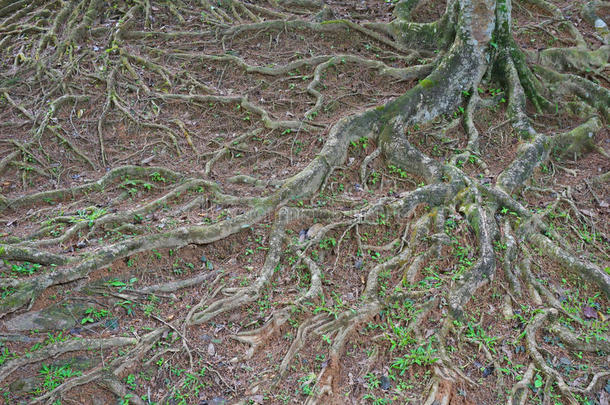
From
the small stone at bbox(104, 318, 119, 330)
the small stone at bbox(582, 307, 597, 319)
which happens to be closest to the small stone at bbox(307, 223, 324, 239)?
the small stone at bbox(104, 318, 119, 330)

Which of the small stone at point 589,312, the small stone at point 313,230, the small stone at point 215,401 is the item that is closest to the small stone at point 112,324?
the small stone at point 215,401

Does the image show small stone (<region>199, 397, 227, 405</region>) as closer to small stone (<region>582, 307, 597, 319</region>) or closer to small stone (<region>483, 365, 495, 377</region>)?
small stone (<region>483, 365, 495, 377</region>)

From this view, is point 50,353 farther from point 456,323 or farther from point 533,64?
point 533,64

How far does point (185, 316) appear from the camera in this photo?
466cm

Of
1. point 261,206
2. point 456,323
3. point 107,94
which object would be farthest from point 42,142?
point 456,323

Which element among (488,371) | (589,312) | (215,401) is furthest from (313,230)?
(589,312)

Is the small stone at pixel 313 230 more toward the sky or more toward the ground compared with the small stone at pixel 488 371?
more toward the sky

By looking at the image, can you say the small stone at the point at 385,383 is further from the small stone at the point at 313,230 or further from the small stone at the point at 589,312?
the small stone at the point at 589,312

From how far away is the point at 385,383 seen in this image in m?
4.28

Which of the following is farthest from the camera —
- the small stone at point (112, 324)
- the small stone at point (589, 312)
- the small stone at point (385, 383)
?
the small stone at point (589, 312)

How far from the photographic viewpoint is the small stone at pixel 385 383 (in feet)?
13.9

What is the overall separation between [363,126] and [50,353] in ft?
15.3

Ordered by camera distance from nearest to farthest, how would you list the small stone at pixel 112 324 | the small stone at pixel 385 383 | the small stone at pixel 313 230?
1. the small stone at pixel 385 383
2. the small stone at pixel 112 324
3. the small stone at pixel 313 230

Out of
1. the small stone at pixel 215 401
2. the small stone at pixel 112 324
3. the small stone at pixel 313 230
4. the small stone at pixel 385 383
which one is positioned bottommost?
the small stone at pixel 385 383
